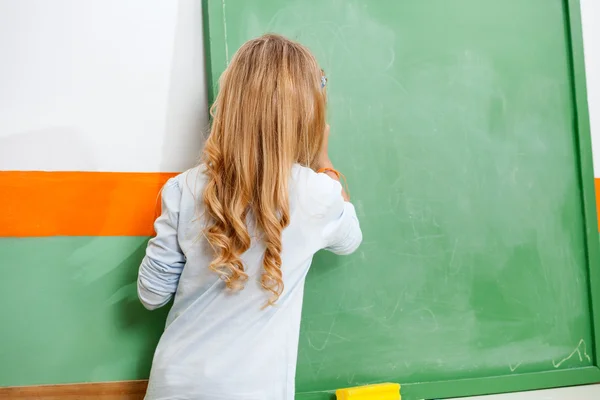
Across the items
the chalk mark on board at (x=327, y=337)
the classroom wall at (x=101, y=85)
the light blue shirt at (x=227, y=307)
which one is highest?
the classroom wall at (x=101, y=85)

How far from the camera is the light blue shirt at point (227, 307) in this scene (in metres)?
1.05

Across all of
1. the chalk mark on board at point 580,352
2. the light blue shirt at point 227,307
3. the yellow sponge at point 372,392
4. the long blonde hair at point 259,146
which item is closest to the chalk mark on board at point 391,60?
the long blonde hair at point 259,146

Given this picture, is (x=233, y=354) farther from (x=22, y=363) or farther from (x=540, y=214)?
(x=540, y=214)

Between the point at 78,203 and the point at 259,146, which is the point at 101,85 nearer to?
the point at 78,203

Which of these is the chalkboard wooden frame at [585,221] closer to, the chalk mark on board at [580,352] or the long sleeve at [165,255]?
the chalk mark on board at [580,352]

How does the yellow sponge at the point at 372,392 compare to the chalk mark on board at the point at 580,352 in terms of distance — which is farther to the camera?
the chalk mark on board at the point at 580,352

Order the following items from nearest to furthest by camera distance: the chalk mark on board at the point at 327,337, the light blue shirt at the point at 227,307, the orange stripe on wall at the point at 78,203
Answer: the light blue shirt at the point at 227,307 → the orange stripe on wall at the point at 78,203 → the chalk mark on board at the point at 327,337

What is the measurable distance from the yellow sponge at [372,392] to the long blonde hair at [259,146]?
15.5 inches

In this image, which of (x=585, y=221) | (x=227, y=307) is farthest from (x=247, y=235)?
(x=585, y=221)

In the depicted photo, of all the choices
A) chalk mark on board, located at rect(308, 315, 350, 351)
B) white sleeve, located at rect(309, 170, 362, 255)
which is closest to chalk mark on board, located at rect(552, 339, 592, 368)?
chalk mark on board, located at rect(308, 315, 350, 351)

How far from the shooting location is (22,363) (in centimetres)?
129

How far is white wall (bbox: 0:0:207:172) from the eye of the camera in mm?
1323

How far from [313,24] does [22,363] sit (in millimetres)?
967

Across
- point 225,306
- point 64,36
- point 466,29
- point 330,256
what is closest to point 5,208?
point 64,36
